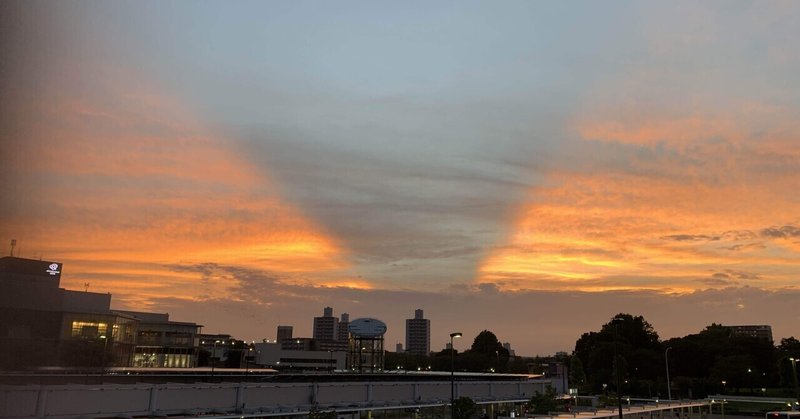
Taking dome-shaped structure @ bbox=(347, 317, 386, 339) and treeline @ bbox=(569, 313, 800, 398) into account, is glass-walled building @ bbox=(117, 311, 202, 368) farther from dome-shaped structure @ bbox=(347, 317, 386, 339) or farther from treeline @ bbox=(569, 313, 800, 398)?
treeline @ bbox=(569, 313, 800, 398)

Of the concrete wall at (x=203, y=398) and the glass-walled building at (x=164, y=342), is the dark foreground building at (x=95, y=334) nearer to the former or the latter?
the glass-walled building at (x=164, y=342)

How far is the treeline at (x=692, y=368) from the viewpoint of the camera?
113750mm

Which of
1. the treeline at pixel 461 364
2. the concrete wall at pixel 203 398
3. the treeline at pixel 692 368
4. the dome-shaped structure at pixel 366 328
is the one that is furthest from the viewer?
the treeline at pixel 461 364

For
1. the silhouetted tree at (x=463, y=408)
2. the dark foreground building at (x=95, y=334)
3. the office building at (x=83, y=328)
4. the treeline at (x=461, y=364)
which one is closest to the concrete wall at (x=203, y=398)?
the silhouetted tree at (x=463, y=408)

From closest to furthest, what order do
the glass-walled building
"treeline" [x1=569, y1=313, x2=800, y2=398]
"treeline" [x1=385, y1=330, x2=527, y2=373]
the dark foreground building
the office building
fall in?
1. the dark foreground building
2. the office building
3. "treeline" [x1=569, y1=313, x2=800, y2=398]
4. the glass-walled building
5. "treeline" [x1=385, y1=330, x2=527, y2=373]

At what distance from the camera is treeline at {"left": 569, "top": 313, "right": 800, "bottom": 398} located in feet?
373

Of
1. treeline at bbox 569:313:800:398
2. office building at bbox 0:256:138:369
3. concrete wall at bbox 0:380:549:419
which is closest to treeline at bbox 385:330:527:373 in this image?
treeline at bbox 569:313:800:398

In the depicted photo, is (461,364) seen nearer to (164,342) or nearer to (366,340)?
(366,340)

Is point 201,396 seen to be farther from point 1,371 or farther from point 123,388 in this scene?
point 1,371

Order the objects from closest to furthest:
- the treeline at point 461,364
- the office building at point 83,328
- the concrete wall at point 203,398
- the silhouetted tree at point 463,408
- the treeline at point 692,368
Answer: the concrete wall at point 203,398 < the silhouetted tree at point 463,408 < the office building at point 83,328 < the treeline at point 692,368 < the treeline at point 461,364

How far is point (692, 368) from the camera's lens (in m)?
131

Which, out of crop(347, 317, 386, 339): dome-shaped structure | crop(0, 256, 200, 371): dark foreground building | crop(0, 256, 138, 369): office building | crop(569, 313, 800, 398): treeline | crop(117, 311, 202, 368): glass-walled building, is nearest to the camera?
crop(0, 256, 200, 371): dark foreground building

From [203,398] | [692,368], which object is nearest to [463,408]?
[203,398]

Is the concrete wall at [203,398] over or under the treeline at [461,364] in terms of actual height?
over
